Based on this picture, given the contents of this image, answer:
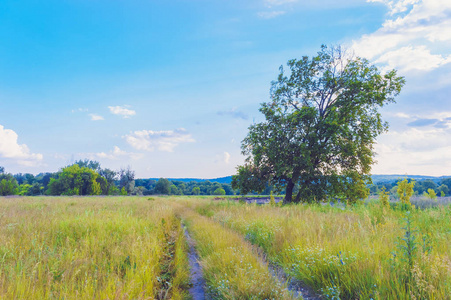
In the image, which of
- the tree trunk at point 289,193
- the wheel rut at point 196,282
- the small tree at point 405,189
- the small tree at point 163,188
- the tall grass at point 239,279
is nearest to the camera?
the tall grass at point 239,279

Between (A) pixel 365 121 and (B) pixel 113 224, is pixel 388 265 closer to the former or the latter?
(B) pixel 113 224

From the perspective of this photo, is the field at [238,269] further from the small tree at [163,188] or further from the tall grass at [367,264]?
the small tree at [163,188]

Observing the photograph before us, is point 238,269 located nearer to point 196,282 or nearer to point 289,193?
point 196,282

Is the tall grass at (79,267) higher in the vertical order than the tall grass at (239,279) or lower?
higher

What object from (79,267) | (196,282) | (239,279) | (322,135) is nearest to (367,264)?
(239,279)

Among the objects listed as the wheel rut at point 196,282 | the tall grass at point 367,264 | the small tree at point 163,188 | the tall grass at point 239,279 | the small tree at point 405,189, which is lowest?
the small tree at point 163,188

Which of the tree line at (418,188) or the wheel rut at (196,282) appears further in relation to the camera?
the tree line at (418,188)

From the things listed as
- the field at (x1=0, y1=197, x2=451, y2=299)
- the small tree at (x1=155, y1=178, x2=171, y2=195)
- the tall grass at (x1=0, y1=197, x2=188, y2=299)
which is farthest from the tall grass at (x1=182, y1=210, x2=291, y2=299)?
the small tree at (x1=155, y1=178, x2=171, y2=195)

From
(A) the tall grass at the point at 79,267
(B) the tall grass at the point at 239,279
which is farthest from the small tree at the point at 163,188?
(B) the tall grass at the point at 239,279

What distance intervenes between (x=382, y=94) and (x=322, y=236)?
48.8 feet

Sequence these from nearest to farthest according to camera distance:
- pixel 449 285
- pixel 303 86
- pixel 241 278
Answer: pixel 449 285 < pixel 241 278 < pixel 303 86

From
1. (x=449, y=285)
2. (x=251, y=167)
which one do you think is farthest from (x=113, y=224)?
(x=251, y=167)

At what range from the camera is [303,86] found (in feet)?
59.4

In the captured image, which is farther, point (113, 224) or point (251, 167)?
point (251, 167)
